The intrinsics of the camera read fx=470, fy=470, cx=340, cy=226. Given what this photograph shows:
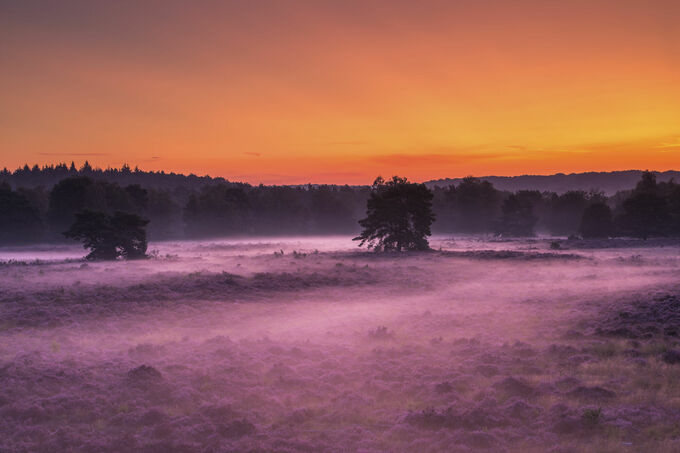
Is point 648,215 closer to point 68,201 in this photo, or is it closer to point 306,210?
point 306,210

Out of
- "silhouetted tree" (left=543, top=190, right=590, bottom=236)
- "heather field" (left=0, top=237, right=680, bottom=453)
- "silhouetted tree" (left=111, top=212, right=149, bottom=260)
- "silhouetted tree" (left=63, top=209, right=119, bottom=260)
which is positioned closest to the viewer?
"heather field" (left=0, top=237, right=680, bottom=453)

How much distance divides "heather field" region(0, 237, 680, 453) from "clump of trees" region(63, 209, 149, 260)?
65.9 ft

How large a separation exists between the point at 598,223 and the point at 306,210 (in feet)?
227

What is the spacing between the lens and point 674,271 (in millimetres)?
31594

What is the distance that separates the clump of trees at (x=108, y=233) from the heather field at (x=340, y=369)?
2008 centimetres

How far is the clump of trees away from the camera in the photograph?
45.5m

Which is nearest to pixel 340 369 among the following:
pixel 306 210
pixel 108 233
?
pixel 108 233

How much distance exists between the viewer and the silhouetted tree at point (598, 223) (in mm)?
72125

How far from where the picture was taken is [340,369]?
13336 mm

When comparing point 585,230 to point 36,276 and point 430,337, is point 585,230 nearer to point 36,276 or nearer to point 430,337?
point 430,337

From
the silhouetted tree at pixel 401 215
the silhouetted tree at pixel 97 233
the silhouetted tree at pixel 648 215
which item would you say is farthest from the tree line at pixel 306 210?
the silhouetted tree at pixel 97 233

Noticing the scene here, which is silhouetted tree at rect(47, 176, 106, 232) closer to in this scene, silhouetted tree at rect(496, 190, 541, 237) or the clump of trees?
the clump of trees

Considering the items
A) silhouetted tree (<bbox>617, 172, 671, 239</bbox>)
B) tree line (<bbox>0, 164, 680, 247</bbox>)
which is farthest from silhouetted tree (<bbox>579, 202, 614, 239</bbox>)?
silhouetted tree (<bbox>617, 172, 671, 239</bbox>)

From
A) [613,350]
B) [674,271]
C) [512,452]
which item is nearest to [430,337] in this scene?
[613,350]
